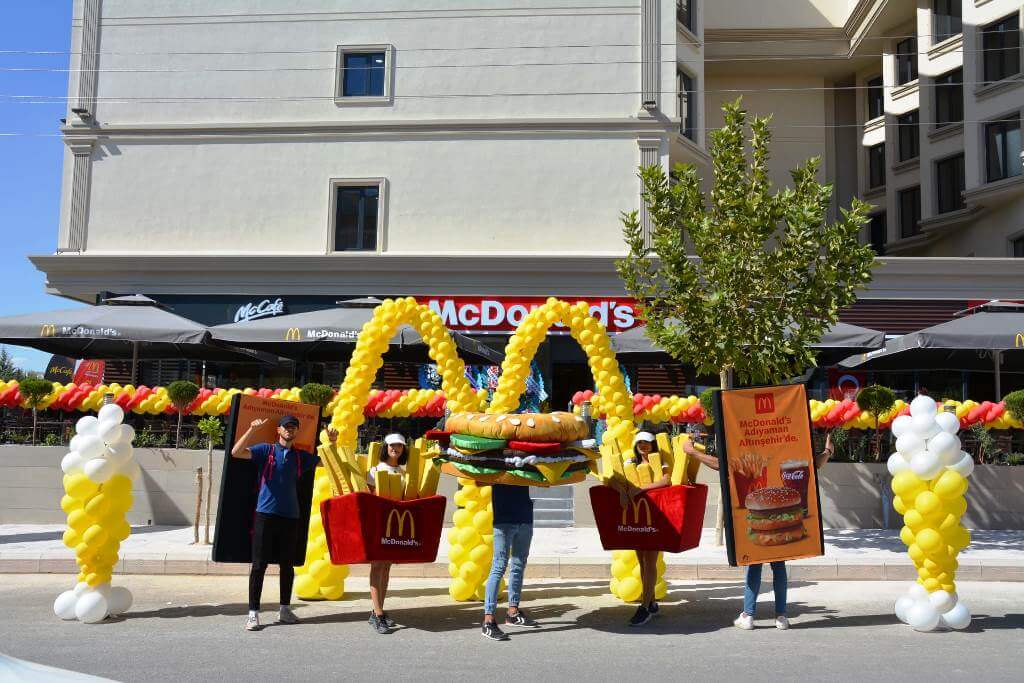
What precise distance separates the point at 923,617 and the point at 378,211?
54.3ft

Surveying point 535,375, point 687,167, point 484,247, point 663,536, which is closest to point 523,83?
point 484,247

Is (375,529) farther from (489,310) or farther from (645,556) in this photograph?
(489,310)

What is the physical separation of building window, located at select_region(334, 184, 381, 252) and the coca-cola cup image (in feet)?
50.5

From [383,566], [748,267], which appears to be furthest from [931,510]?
[383,566]

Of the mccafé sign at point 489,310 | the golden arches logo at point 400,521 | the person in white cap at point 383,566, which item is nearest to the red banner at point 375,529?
the golden arches logo at point 400,521

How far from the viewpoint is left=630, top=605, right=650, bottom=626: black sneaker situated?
7.81 meters

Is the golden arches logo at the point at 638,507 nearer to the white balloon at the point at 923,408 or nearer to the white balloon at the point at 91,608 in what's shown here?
the white balloon at the point at 923,408

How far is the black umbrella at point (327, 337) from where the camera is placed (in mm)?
14562

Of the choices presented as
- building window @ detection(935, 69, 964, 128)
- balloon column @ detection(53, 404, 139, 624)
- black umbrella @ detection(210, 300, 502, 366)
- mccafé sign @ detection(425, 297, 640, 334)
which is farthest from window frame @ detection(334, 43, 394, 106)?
building window @ detection(935, 69, 964, 128)

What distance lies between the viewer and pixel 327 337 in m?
14.5

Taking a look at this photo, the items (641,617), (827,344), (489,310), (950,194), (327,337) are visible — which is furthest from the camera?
(950,194)

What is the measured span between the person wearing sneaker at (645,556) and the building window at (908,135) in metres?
22.7

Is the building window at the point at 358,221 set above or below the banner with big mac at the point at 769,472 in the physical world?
above

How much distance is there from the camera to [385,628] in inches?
295
